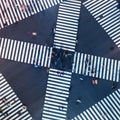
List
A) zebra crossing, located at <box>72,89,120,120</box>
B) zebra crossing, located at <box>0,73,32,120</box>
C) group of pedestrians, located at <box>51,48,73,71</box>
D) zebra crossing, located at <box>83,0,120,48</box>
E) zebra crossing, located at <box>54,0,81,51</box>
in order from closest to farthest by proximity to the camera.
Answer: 1. zebra crossing, located at <box>0,73,32,120</box>
2. zebra crossing, located at <box>72,89,120,120</box>
3. group of pedestrians, located at <box>51,48,73,71</box>
4. zebra crossing, located at <box>54,0,81,51</box>
5. zebra crossing, located at <box>83,0,120,48</box>

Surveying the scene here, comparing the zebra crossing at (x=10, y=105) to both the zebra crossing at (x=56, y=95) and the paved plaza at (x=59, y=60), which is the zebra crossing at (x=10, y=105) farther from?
the zebra crossing at (x=56, y=95)

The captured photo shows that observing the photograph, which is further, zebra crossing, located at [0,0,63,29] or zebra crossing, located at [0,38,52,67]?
zebra crossing, located at [0,0,63,29]

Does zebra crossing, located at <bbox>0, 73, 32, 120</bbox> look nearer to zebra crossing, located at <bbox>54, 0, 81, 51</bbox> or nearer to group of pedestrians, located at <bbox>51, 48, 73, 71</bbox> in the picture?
group of pedestrians, located at <bbox>51, 48, 73, 71</bbox>

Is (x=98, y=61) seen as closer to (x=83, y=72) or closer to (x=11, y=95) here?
(x=83, y=72)

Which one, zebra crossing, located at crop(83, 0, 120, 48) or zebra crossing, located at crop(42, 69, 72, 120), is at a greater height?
zebra crossing, located at crop(83, 0, 120, 48)

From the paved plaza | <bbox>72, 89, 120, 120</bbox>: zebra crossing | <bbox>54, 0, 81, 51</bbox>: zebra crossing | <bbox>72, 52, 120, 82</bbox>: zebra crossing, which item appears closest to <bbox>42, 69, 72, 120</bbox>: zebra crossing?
the paved plaza

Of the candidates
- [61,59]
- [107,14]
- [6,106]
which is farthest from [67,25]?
[6,106]

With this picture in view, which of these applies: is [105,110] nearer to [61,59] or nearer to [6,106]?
[61,59]
